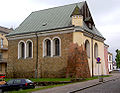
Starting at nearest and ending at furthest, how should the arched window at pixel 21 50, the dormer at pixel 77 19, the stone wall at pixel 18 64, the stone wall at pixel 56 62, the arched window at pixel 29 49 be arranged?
the dormer at pixel 77 19 → the stone wall at pixel 56 62 → the stone wall at pixel 18 64 → the arched window at pixel 29 49 → the arched window at pixel 21 50

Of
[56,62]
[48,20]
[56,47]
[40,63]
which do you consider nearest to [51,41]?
[56,47]

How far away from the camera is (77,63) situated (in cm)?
2961

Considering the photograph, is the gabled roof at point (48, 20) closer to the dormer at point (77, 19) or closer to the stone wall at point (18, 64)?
the dormer at point (77, 19)

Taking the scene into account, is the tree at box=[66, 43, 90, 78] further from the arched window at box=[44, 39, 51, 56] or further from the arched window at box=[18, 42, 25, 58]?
the arched window at box=[18, 42, 25, 58]

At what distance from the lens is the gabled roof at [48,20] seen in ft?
112

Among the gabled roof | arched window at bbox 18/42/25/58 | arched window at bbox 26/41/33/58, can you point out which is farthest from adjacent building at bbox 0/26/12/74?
arched window at bbox 26/41/33/58

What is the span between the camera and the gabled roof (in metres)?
34.3

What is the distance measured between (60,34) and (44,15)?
8.63 metres

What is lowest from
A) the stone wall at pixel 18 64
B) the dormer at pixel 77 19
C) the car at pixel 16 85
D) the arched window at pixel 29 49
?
the car at pixel 16 85

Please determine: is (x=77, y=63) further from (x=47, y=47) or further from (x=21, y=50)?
(x=21, y=50)

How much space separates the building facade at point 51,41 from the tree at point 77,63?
955mm

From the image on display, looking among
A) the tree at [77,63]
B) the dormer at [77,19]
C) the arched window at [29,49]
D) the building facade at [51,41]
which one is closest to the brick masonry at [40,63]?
the building facade at [51,41]

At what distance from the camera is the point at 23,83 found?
1892cm

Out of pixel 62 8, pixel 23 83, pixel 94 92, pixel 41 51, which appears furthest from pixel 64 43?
pixel 94 92
